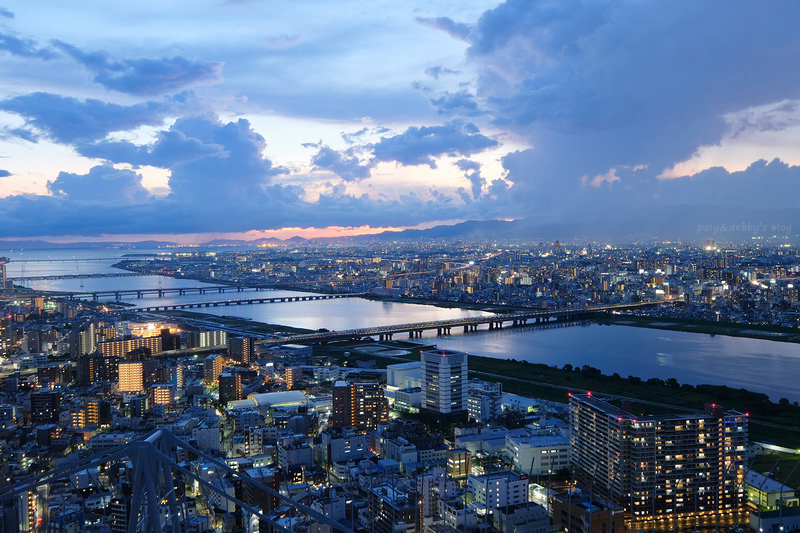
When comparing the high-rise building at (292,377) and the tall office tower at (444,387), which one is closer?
the tall office tower at (444,387)

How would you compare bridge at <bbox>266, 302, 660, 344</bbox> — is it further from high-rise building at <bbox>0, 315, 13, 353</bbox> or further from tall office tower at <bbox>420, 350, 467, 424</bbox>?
tall office tower at <bbox>420, 350, 467, 424</bbox>

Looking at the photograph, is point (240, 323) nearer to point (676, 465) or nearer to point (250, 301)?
point (250, 301)

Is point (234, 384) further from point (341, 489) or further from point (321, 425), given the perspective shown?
point (341, 489)

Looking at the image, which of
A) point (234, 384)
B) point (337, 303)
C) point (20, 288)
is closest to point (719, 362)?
point (234, 384)

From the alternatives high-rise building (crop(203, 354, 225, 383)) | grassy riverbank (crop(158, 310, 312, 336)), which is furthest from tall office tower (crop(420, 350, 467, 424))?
grassy riverbank (crop(158, 310, 312, 336))

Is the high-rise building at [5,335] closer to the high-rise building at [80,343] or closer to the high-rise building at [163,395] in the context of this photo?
the high-rise building at [80,343]

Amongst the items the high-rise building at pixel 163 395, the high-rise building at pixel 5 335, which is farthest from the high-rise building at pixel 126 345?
the high-rise building at pixel 163 395
